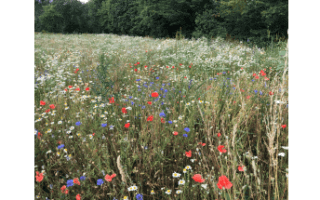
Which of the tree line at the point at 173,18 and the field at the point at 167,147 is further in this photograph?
the tree line at the point at 173,18

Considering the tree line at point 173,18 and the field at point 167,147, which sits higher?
the tree line at point 173,18

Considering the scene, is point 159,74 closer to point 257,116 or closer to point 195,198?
point 257,116

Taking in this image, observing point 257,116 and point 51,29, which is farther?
point 51,29

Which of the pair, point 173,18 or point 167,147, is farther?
point 173,18

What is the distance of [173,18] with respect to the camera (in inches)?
659

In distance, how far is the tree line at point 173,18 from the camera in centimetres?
907

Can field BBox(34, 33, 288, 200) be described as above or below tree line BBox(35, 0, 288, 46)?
below

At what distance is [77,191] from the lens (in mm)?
1420

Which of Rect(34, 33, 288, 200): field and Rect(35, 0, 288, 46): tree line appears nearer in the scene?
Rect(34, 33, 288, 200): field

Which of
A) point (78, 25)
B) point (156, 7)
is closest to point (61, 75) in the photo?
point (156, 7)

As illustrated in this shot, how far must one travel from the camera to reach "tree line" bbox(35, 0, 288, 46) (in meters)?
9.07

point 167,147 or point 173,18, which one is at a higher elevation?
point 173,18
